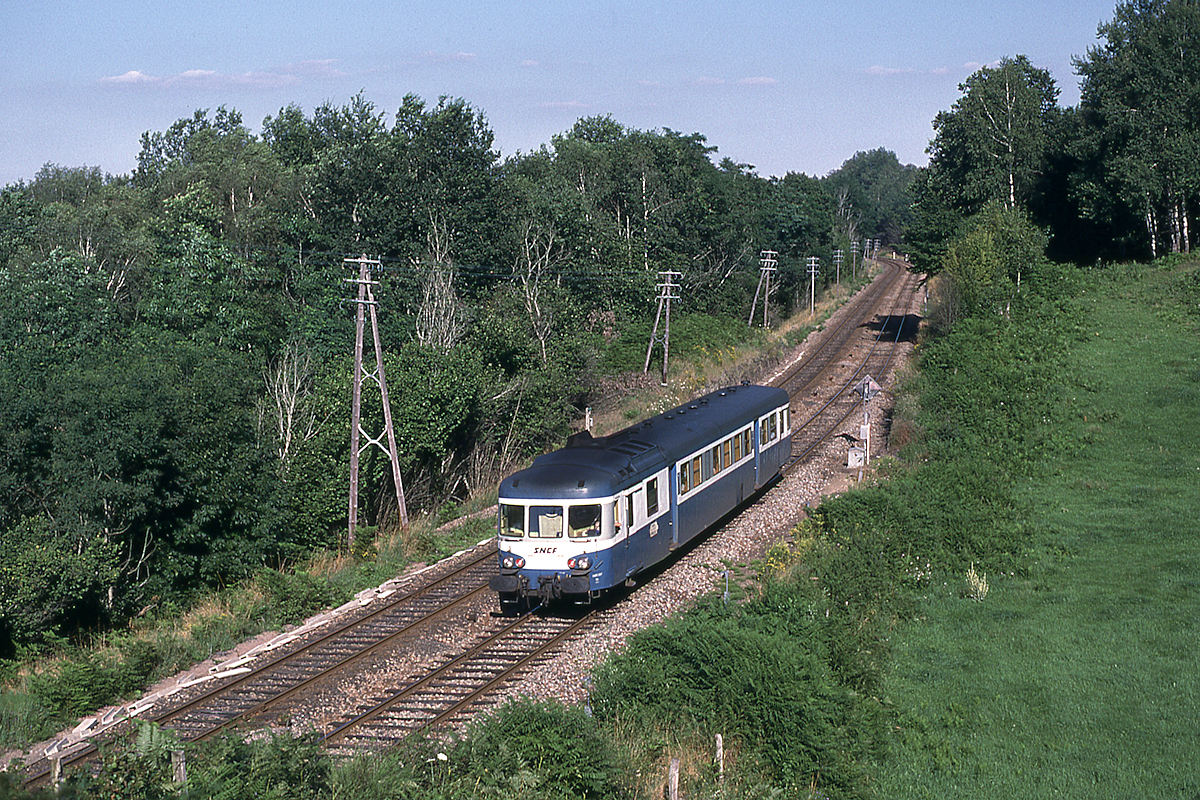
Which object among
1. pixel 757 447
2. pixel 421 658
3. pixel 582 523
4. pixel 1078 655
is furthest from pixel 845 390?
pixel 421 658

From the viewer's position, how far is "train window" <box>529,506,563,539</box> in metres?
18.1

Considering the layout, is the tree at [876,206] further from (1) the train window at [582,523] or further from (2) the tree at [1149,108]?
(1) the train window at [582,523]

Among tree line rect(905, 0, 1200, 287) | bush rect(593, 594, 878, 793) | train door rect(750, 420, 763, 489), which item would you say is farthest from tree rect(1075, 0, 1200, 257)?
bush rect(593, 594, 878, 793)

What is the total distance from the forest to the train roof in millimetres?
8704

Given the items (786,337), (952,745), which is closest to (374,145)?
(786,337)

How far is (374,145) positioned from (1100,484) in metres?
36.0

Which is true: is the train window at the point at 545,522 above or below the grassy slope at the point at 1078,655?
above

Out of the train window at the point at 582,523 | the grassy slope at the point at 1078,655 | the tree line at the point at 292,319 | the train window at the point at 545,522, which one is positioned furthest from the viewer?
the tree line at the point at 292,319

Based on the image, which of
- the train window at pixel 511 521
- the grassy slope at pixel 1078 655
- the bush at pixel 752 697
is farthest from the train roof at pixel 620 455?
the grassy slope at pixel 1078 655

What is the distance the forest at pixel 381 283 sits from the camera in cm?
2238

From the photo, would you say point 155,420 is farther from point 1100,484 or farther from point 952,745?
point 1100,484

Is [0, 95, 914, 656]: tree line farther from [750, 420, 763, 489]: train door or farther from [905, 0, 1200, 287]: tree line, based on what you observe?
[905, 0, 1200, 287]: tree line

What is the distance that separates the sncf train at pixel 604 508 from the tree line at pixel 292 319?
8.92 metres

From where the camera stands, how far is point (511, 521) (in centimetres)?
1847
